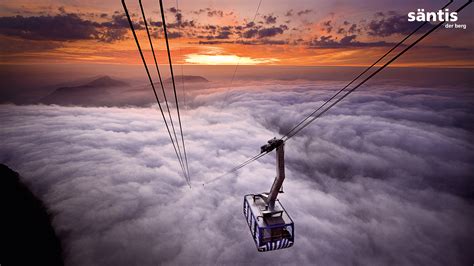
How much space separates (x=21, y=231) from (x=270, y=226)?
40372mm

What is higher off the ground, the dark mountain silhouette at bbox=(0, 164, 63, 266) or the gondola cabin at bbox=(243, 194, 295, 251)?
the gondola cabin at bbox=(243, 194, 295, 251)

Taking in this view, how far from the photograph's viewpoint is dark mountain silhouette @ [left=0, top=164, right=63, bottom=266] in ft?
96.7

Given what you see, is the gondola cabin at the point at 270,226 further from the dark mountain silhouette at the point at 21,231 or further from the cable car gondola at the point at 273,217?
the dark mountain silhouette at the point at 21,231

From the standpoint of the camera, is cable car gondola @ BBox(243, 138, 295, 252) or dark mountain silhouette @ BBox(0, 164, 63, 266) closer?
cable car gondola @ BBox(243, 138, 295, 252)

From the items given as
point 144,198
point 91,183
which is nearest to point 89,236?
point 144,198

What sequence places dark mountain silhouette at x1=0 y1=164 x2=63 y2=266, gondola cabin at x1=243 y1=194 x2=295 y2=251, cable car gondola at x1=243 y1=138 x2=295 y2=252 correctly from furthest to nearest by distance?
dark mountain silhouette at x1=0 y1=164 x2=63 y2=266 < gondola cabin at x1=243 y1=194 x2=295 y2=251 < cable car gondola at x1=243 y1=138 x2=295 y2=252

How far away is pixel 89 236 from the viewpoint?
69250mm

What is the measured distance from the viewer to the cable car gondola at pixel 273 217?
510 inches

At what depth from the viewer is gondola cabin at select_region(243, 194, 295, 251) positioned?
13.1 meters

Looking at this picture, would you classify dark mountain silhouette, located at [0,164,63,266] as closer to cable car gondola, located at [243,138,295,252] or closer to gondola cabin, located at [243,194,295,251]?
gondola cabin, located at [243,194,295,251]

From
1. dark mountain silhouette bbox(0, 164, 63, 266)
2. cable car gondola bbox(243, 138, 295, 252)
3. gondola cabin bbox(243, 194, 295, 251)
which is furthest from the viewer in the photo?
dark mountain silhouette bbox(0, 164, 63, 266)

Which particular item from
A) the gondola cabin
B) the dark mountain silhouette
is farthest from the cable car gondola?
the dark mountain silhouette

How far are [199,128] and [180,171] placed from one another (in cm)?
8247

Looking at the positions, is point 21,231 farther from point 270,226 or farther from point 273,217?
point 270,226
